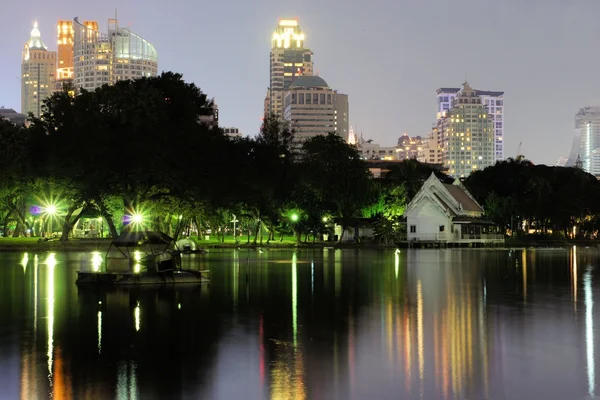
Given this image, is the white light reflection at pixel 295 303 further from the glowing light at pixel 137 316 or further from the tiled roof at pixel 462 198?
the tiled roof at pixel 462 198

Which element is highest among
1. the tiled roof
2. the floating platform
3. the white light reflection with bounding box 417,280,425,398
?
the tiled roof

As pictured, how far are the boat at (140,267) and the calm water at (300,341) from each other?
1336 mm

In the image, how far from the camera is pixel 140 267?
36.5 m

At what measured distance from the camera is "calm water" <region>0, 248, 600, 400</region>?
1451 centimetres

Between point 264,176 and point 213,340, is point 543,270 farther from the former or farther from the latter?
point 264,176

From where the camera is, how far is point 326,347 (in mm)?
18500

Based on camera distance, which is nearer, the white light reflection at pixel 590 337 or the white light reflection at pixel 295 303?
the white light reflection at pixel 590 337

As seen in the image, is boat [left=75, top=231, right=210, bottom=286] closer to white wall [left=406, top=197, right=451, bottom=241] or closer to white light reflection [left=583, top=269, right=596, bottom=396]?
white light reflection [left=583, top=269, right=596, bottom=396]

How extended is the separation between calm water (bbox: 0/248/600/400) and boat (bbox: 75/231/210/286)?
1336mm

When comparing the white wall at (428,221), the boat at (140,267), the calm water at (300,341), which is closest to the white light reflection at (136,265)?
the boat at (140,267)

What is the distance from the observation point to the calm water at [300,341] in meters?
14.5

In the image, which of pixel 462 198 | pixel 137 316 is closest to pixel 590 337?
pixel 137 316

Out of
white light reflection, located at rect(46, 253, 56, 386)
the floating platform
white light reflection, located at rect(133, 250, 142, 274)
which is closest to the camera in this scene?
white light reflection, located at rect(46, 253, 56, 386)

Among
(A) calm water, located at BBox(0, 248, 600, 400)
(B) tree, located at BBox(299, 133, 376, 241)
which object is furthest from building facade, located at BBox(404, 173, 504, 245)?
(A) calm water, located at BBox(0, 248, 600, 400)
